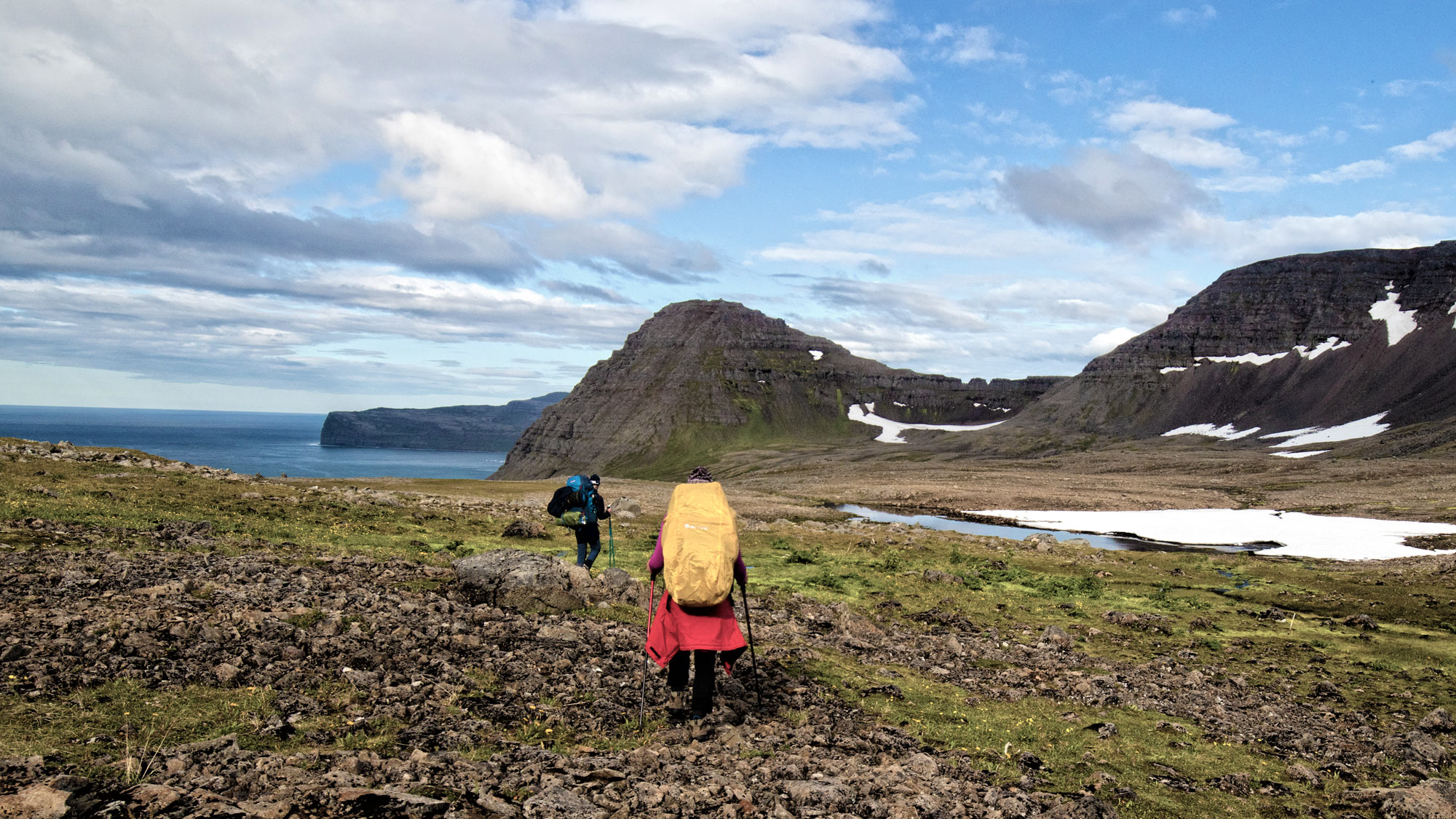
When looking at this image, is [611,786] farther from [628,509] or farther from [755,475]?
[755,475]

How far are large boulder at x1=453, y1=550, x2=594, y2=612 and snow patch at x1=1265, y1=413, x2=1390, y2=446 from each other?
20178cm

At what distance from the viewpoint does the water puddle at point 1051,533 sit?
5962cm

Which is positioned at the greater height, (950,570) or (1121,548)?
(950,570)

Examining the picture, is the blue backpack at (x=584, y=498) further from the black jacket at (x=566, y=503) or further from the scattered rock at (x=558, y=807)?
the scattered rock at (x=558, y=807)

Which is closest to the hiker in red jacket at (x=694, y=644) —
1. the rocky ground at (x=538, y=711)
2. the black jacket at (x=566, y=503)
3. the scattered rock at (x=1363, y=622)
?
the rocky ground at (x=538, y=711)

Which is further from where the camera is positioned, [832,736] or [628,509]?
[628,509]

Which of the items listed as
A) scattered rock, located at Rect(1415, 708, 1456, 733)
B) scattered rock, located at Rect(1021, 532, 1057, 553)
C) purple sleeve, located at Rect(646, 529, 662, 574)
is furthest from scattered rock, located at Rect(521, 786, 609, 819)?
scattered rock, located at Rect(1021, 532, 1057, 553)

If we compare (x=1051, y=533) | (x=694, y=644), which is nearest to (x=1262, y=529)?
(x=1051, y=533)

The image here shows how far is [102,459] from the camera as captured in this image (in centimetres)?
3659

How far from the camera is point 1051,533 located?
69.9 meters

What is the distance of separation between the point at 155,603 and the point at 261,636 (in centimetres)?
229

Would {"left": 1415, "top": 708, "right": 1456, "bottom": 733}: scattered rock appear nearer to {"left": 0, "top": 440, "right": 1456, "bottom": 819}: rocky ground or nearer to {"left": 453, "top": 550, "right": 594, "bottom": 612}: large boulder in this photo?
{"left": 0, "top": 440, "right": 1456, "bottom": 819}: rocky ground

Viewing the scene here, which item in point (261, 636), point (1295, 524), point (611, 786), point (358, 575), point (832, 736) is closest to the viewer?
point (611, 786)

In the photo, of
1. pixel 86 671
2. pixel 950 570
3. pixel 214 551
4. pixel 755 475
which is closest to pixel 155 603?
pixel 86 671
